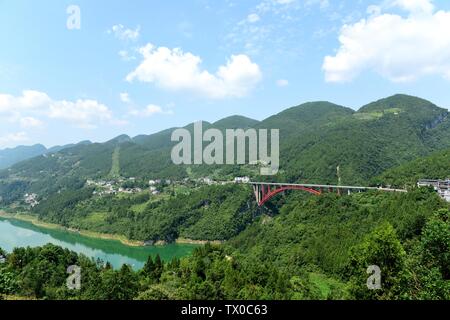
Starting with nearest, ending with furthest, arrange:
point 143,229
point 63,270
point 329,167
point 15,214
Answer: point 63,270 < point 143,229 < point 329,167 < point 15,214

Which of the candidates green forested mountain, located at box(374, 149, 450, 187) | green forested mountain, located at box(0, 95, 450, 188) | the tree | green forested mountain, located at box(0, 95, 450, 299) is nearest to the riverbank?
green forested mountain, located at box(0, 95, 450, 299)

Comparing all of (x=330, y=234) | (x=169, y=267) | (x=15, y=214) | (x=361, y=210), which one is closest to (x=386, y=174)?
(x=361, y=210)

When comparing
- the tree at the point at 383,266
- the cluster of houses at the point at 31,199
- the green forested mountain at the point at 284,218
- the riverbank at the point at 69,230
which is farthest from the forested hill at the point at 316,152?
the tree at the point at 383,266

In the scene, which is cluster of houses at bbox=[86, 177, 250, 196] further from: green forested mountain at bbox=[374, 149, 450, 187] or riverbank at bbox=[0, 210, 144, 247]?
green forested mountain at bbox=[374, 149, 450, 187]

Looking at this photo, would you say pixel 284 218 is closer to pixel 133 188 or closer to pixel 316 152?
pixel 316 152

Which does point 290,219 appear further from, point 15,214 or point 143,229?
point 15,214
